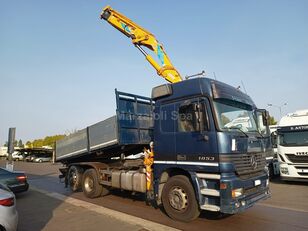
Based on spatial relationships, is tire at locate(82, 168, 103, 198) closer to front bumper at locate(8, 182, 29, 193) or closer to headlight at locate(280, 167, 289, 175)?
front bumper at locate(8, 182, 29, 193)

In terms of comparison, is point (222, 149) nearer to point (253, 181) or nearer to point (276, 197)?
point (253, 181)

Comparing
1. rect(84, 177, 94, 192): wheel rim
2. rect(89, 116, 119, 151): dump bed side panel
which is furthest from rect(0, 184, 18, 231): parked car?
rect(84, 177, 94, 192): wheel rim

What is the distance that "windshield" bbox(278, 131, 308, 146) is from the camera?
11.7 m

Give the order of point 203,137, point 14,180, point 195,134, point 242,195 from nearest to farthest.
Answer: point 242,195, point 203,137, point 195,134, point 14,180

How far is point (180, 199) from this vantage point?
6344mm

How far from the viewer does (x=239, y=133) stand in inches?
240

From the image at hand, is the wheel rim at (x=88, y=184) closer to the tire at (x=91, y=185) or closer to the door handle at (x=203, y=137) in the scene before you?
the tire at (x=91, y=185)

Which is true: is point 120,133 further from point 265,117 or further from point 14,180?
point 14,180

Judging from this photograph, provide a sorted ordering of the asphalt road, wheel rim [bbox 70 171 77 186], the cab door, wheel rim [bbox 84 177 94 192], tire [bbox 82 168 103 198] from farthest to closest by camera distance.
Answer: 1. wheel rim [bbox 70 171 77 186]
2. wheel rim [bbox 84 177 94 192]
3. tire [bbox 82 168 103 198]
4. the asphalt road
5. the cab door

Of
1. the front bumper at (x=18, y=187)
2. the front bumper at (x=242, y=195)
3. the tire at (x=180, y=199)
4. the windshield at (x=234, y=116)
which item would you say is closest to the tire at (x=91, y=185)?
the front bumper at (x=18, y=187)

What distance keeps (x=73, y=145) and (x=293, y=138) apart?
29.5ft

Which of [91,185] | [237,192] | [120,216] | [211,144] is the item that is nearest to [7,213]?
[120,216]

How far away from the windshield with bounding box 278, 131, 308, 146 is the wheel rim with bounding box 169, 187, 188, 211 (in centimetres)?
758

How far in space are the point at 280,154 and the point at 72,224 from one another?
9330 mm
